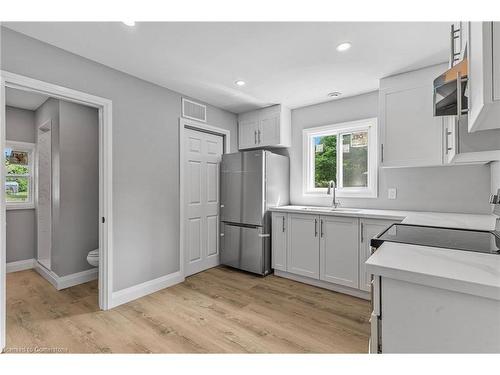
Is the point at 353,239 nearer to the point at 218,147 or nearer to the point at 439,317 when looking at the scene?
the point at 439,317

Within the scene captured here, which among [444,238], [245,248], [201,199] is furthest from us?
[201,199]

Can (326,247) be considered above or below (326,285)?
above

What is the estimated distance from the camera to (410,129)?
2.51 m

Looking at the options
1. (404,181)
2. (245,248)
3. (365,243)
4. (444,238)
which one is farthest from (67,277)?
(404,181)

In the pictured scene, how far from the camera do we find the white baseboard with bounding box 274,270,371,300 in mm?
2655

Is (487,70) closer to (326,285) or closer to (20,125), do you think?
(326,285)

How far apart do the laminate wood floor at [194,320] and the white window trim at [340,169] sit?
4.36 feet

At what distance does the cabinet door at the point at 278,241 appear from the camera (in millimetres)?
3213

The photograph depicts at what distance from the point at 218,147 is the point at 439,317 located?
3.38 m

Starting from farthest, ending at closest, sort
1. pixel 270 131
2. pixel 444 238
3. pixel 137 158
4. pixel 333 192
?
pixel 270 131
pixel 333 192
pixel 137 158
pixel 444 238

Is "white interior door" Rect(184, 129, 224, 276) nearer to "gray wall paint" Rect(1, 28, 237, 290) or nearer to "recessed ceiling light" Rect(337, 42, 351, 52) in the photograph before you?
"gray wall paint" Rect(1, 28, 237, 290)

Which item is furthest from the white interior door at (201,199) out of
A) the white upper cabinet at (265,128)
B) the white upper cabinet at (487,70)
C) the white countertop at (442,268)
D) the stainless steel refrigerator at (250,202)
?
the white upper cabinet at (487,70)

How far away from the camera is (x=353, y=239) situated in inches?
105

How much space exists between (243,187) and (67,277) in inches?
98.6
